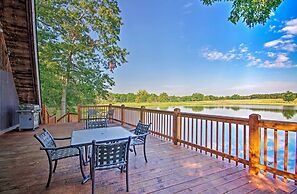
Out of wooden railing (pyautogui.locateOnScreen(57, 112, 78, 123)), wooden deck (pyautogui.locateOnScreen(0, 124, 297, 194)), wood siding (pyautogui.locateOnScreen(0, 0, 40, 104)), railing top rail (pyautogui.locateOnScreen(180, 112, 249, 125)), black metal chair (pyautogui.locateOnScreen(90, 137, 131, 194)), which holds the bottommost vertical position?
wooden deck (pyautogui.locateOnScreen(0, 124, 297, 194))

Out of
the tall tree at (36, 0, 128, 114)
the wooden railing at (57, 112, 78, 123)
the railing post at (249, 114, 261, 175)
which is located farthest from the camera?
the tall tree at (36, 0, 128, 114)

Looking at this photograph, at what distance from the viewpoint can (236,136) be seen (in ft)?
11.1

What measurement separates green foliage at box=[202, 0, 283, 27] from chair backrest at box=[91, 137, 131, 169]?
3.69 m

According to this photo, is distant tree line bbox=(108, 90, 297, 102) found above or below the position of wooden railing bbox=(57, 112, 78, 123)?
above

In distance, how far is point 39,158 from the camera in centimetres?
396

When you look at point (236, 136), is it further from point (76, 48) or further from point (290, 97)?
point (76, 48)

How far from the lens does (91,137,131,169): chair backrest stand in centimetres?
228

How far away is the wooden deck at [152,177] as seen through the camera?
8.40ft

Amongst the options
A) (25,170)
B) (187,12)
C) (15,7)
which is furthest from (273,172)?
(187,12)

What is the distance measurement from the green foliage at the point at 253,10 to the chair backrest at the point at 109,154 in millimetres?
3694

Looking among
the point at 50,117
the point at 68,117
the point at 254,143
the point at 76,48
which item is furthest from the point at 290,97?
the point at 76,48

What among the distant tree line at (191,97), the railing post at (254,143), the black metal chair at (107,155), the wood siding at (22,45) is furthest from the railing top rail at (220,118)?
the wood siding at (22,45)

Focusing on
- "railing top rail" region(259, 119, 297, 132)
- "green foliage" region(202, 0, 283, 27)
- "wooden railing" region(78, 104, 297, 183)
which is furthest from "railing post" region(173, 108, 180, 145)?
"green foliage" region(202, 0, 283, 27)

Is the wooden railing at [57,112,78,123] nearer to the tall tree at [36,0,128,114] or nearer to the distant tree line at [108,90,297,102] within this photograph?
the tall tree at [36,0,128,114]
